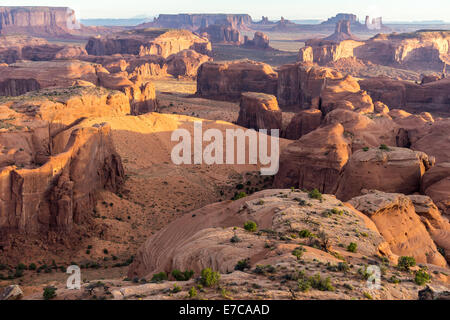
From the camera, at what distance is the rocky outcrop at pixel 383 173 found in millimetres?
31672

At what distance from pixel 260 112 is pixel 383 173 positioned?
128ft

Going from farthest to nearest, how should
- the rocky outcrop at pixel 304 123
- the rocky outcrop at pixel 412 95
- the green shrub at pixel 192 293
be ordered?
the rocky outcrop at pixel 412 95 → the rocky outcrop at pixel 304 123 → the green shrub at pixel 192 293

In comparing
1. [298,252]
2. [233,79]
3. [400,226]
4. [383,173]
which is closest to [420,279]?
[298,252]

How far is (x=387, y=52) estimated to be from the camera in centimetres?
16425

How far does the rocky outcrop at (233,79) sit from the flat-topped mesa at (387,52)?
5857 cm

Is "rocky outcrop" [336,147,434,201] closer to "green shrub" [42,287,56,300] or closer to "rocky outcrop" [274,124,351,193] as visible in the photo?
"rocky outcrop" [274,124,351,193]

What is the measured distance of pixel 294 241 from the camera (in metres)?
18.3

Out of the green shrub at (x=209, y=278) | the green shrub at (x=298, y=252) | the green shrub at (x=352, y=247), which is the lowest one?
the green shrub at (x=352, y=247)

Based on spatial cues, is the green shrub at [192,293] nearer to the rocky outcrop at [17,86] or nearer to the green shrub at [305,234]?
the green shrub at [305,234]

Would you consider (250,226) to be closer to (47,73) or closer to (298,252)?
(298,252)

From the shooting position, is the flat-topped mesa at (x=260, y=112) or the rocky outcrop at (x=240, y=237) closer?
the rocky outcrop at (x=240, y=237)

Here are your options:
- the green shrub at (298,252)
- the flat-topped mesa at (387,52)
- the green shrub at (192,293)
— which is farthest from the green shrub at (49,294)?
the flat-topped mesa at (387,52)

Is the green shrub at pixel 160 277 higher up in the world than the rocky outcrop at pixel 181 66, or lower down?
lower down
